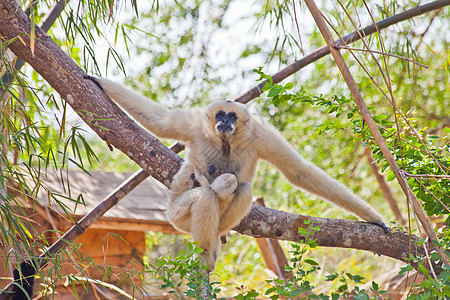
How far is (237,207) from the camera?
3.83m

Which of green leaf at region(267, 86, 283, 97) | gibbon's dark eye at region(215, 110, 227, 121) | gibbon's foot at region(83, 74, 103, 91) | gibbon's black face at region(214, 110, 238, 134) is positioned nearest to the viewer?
green leaf at region(267, 86, 283, 97)

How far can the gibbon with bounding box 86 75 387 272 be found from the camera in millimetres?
3775

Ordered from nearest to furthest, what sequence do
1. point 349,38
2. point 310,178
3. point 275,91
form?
point 275,91 → point 310,178 → point 349,38

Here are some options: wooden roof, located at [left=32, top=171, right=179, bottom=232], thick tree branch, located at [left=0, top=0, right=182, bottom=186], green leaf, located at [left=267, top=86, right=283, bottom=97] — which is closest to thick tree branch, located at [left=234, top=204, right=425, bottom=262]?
thick tree branch, located at [left=0, top=0, right=182, bottom=186]

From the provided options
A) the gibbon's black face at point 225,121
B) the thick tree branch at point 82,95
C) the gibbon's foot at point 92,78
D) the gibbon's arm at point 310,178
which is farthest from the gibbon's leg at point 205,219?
the gibbon's foot at point 92,78

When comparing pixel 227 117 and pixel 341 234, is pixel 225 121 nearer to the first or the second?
pixel 227 117

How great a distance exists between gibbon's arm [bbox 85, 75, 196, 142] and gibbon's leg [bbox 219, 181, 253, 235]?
773 millimetres

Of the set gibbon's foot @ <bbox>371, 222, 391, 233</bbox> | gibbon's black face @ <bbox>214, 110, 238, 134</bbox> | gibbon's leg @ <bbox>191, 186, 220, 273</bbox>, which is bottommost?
gibbon's leg @ <bbox>191, 186, 220, 273</bbox>

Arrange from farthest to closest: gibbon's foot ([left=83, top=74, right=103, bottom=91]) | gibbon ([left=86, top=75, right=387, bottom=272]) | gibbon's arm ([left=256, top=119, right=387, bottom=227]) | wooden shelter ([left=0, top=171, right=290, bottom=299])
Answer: wooden shelter ([left=0, top=171, right=290, bottom=299])
gibbon's arm ([left=256, top=119, right=387, bottom=227])
gibbon ([left=86, top=75, right=387, bottom=272])
gibbon's foot ([left=83, top=74, right=103, bottom=91])

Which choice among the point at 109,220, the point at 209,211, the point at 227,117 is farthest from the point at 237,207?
the point at 109,220

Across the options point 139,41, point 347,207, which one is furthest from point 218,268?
point 139,41

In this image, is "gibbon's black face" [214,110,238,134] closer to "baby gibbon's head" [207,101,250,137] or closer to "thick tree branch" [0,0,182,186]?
"baby gibbon's head" [207,101,250,137]

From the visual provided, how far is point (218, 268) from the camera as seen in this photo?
23.1 ft

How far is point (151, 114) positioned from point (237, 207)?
1.11 meters
